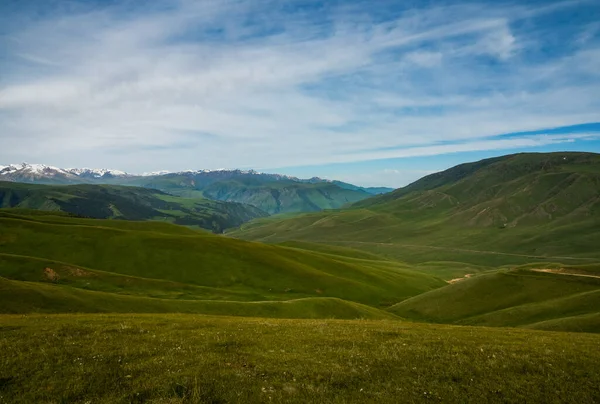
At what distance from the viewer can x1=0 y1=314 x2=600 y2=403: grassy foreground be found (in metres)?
16.3

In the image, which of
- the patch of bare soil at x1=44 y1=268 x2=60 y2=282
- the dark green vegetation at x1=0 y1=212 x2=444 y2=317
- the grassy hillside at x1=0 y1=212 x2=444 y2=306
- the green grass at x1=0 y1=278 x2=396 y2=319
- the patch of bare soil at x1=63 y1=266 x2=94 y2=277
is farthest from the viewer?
the grassy hillside at x1=0 y1=212 x2=444 y2=306

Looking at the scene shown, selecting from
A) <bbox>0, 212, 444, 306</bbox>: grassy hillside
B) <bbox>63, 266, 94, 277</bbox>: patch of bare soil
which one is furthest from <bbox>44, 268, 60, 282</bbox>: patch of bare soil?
<bbox>0, 212, 444, 306</bbox>: grassy hillside

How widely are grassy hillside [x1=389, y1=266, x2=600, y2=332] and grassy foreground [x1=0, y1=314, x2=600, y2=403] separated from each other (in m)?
52.9

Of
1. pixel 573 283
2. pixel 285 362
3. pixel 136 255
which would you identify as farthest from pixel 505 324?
pixel 136 255

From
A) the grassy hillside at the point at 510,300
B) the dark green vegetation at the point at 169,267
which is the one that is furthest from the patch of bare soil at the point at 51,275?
the grassy hillside at the point at 510,300

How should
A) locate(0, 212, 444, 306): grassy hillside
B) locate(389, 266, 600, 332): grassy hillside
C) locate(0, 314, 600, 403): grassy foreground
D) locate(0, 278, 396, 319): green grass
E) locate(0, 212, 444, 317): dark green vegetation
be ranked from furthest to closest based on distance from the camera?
1. locate(0, 212, 444, 306): grassy hillside
2. locate(0, 212, 444, 317): dark green vegetation
3. locate(389, 266, 600, 332): grassy hillside
4. locate(0, 278, 396, 319): green grass
5. locate(0, 314, 600, 403): grassy foreground

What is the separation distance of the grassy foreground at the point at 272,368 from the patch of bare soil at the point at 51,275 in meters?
60.5

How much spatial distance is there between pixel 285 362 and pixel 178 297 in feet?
214

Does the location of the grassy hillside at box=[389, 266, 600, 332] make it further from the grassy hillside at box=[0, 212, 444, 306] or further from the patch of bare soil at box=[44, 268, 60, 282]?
the patch of bare soil at box=[44, 268, 60, 282]

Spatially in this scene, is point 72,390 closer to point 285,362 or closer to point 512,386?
point 285,362

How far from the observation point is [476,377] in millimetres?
19016

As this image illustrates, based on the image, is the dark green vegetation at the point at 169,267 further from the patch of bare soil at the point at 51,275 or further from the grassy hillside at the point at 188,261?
the patch of bare soil at the point at 51,275

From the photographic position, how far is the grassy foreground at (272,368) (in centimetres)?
1634

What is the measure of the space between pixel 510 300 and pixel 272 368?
85.3 m
